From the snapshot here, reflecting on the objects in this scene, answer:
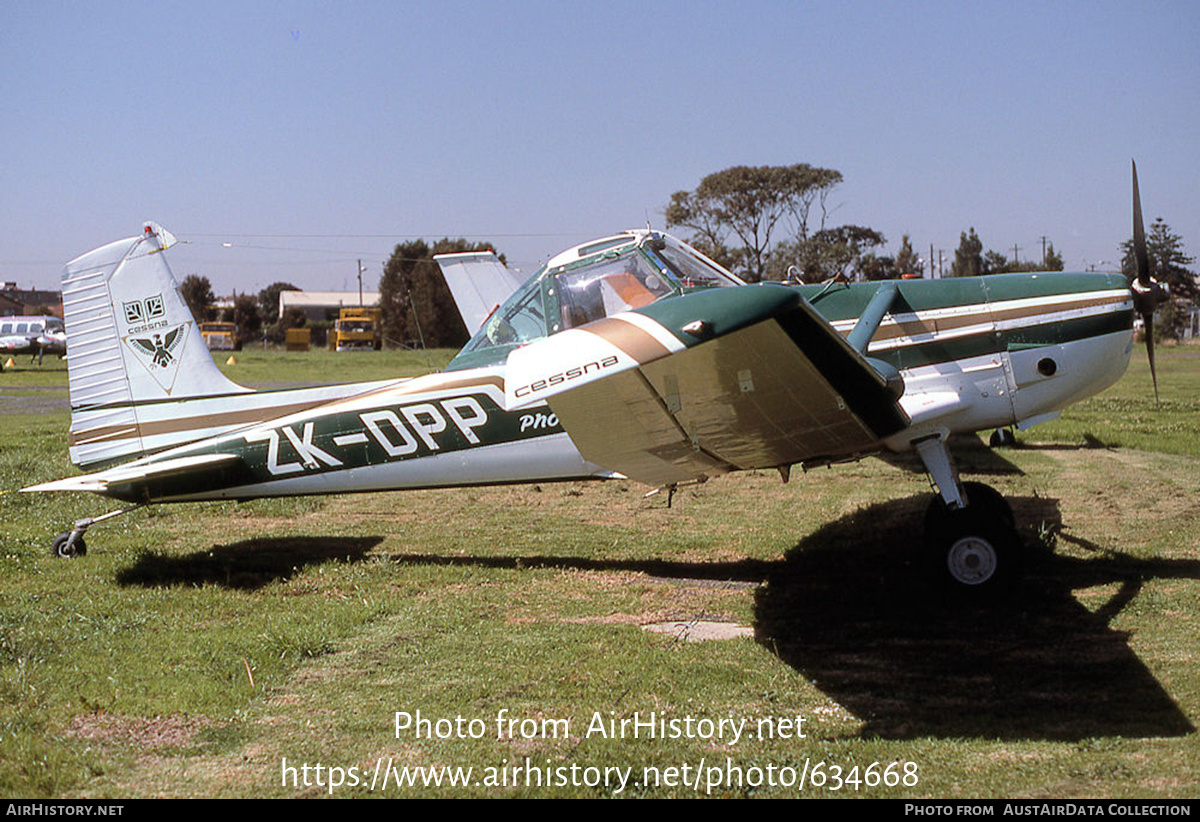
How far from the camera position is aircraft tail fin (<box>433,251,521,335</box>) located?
56.0 ft

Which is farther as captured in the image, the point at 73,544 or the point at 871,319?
the point at 73,544

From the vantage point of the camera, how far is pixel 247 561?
795 centimetres

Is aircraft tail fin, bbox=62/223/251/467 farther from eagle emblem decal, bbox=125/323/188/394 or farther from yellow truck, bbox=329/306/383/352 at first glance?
yellow truck, bbox=329/306/383/352

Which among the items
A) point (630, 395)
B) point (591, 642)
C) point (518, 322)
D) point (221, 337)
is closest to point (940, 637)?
point (591, 642)

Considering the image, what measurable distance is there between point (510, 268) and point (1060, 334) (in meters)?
Answer: 11.3

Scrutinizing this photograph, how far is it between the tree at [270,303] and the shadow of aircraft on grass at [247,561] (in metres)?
92.7

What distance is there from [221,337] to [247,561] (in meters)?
57.8

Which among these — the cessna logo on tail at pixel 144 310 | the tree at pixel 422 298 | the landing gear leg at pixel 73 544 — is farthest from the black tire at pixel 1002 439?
the tree at pixel 422 298

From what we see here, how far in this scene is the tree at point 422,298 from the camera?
5512 cm

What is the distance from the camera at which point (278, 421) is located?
7730 millimetres

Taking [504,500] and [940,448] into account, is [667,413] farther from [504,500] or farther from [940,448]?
[504,500]

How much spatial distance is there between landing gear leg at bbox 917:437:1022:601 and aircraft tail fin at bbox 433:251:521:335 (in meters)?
11.4

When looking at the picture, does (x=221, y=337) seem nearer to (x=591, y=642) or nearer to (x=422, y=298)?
(x=422, y=298)

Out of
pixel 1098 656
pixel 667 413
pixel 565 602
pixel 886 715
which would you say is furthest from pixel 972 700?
pixel 565 602
